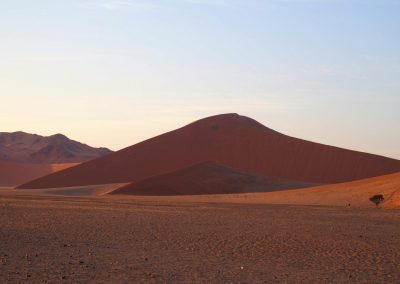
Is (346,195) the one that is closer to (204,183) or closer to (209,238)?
(204,183)

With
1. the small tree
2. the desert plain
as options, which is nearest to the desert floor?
the desert plain

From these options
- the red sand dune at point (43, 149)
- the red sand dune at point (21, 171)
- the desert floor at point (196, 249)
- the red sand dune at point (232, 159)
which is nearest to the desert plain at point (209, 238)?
the desert floor at point (196, 249)

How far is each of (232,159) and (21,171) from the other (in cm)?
4341

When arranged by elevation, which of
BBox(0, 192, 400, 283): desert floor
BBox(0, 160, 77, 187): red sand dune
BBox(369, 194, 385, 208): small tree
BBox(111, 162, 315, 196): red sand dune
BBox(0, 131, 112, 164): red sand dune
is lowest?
BBox(0, 192, 400, 283): desert floor

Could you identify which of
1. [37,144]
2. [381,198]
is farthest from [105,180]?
[37,144]

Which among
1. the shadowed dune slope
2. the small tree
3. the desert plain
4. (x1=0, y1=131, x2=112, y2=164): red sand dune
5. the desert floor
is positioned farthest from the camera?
(x1=0, y1=131, x2=112, y2=164): red sand dune

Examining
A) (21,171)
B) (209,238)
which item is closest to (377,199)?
(209,238)

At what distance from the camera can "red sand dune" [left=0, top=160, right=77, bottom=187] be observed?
104875 mm

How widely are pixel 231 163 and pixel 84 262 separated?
65868 mm

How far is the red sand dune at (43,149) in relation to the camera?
129m

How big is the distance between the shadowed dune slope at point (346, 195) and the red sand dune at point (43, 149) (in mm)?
83192

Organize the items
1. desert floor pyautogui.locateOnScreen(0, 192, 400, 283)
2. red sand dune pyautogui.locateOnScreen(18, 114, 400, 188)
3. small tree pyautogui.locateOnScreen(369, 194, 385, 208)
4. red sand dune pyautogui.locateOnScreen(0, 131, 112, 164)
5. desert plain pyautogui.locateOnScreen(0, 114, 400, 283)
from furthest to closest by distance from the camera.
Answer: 1. red sand dune pyautogui.locateOnScreen(0, 131, 112, 164)
2. red sand dune pyautogui.locateOnScreen(18, 114, 400, 188)
3. small tree pyautogui.locateOnScreen(369, 194, 385, 208)
4. desert plain pyautogui.locateOnScreen(0, 114, 400, 283)
5. desert floor pyautogui.locateOnScreen(0, 192, 400, 283)

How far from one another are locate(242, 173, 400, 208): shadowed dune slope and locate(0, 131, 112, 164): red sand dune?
83.2m

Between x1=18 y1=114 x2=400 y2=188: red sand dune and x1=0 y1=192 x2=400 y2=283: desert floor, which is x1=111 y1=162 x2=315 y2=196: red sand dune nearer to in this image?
x1=18 y1=114 x2=400 y2=188: red sand dune
